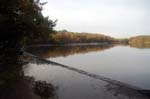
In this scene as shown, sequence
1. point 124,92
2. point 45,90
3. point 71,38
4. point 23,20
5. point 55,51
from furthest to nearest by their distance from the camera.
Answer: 1. point 71,38
2. point 55,51
3. point 23,20
4. point 124,92
5. point 45,90

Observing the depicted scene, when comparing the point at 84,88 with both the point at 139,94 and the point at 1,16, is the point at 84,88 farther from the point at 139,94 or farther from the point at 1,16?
the point at 1,16

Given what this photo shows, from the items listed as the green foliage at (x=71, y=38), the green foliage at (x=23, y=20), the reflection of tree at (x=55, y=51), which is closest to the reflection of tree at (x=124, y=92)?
the green foliage at (x=23, y=20)

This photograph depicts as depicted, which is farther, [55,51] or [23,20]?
[55,51]

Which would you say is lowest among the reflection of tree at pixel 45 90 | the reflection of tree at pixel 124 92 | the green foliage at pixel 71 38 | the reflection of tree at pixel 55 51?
the reflection of tree at pixel 55 51

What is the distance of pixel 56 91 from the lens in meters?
14.0

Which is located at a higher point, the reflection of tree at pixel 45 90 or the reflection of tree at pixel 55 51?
the reflection of tree at pixel 45 90

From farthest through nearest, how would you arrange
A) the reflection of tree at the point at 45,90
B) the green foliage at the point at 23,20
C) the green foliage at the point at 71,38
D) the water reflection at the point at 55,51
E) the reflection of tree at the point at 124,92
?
1. the green foliage at the point at 71,38
2. the water reflection at the point at 55,51
3. the green foliage at the point at 23,20
4. the reflection of tree at the point at 124,92
5. the reflection of tree at the point at 45,90

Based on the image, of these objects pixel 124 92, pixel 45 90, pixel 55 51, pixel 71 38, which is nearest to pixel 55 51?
pixel 55 51

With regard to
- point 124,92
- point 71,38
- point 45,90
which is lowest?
point 124,92

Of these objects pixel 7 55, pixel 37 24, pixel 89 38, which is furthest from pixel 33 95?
pixel 89 38

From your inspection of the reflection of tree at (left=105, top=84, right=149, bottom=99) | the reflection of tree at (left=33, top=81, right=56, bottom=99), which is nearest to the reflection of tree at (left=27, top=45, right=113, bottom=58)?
the reflection of tree at (left=33, top=81, right=56, bottom=99)

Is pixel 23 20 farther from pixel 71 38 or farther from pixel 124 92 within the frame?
pixel 71 38

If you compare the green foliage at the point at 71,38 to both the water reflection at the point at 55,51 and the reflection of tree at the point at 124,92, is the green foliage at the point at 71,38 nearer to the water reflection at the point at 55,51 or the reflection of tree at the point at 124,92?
the water reflection at the point at 55,51

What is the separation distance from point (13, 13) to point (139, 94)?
10.6 m
